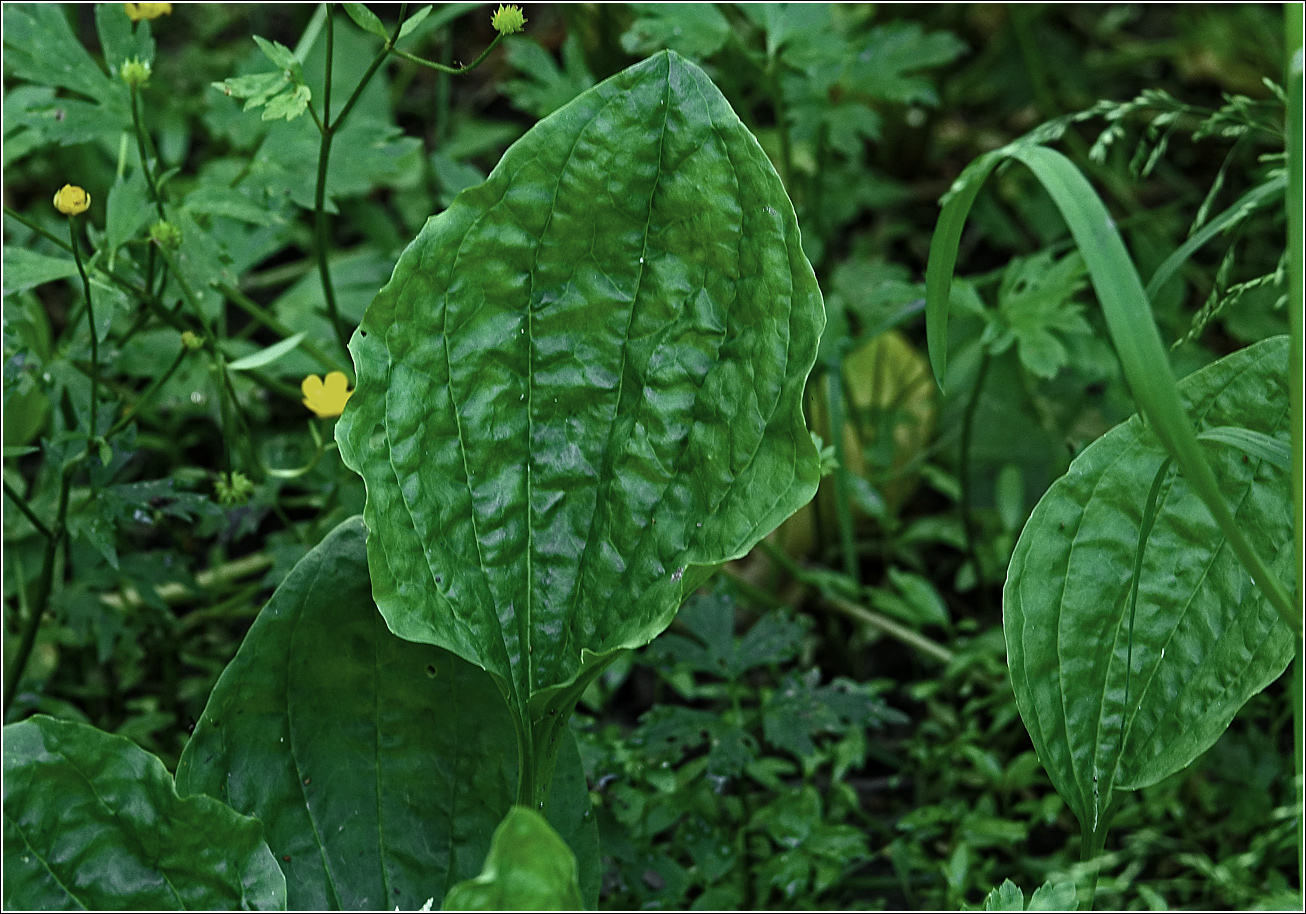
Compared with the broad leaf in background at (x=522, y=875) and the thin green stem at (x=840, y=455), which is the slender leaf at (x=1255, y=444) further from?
the thin green stem at (x=840, y=455)

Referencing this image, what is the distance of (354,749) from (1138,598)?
698mm

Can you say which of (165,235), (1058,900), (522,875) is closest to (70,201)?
(165,235)

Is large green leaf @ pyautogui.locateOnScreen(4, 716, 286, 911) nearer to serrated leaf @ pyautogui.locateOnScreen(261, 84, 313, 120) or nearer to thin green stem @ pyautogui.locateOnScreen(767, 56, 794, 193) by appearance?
serrated leaf @ pyautogui.locateOnScreen(261, 84, 313, 120)

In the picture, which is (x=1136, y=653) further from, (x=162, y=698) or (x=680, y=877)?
(x=162, y=698)

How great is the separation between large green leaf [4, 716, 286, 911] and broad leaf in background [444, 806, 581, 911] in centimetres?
24

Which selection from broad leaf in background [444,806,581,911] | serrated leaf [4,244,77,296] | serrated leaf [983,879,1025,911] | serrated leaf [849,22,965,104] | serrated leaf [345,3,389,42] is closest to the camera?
broad leaf in background [444,806,581,911]

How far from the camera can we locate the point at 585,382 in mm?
1038

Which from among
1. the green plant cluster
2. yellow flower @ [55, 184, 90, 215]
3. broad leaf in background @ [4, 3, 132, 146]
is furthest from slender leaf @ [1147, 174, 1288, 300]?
broad leaf in background @ [4, 3, 132, 146]

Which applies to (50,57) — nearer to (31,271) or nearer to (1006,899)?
(31,271)

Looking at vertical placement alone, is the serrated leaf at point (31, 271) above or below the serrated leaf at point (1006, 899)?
above

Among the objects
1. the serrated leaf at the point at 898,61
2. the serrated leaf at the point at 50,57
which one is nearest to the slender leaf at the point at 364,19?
the serrated leaf at the point at 50,57

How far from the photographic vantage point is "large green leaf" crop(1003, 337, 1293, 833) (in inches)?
40.3

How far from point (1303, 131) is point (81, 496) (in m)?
1.35

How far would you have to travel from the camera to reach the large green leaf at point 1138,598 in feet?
3.36
